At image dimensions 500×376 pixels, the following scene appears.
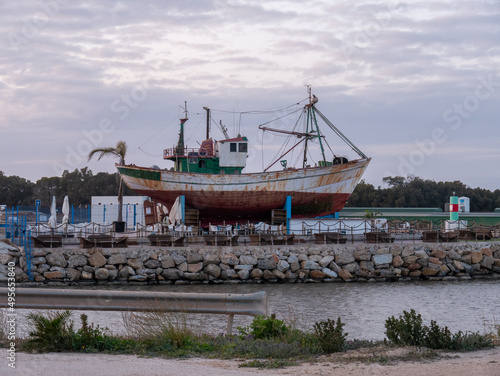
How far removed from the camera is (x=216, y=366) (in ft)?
Result: 25.1

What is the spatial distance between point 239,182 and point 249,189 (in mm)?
737

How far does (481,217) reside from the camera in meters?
51.2

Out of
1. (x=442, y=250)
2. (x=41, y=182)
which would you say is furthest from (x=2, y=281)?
(x=41, y=182)

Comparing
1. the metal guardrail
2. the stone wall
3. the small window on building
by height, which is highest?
the small window on building

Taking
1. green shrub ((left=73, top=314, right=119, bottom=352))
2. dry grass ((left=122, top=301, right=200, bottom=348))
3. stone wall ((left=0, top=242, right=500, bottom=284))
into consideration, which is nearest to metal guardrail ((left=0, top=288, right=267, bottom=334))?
dry grass ((left=122, top=301, right=200, bottom=348))

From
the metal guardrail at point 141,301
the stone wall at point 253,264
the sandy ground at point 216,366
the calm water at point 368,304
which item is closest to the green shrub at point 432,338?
the sandy ground at point 216,366

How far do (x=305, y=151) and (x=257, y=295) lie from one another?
1158 inches

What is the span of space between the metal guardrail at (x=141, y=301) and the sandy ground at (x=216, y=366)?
1.03 meters

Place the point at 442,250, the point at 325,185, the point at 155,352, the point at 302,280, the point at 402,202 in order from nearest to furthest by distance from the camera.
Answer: the point at 155,352, the point at 302,280, the point at 442,250, the point at 325,185, the point at 402,202

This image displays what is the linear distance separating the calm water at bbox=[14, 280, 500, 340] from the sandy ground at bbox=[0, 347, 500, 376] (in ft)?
15.4

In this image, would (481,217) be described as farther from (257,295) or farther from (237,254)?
(257,295)

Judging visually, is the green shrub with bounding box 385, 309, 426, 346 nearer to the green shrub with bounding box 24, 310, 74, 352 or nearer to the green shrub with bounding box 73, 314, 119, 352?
the green shrub with bounding box 73, 314, 119, 352

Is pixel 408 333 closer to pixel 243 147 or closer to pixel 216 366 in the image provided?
pixel 216 366

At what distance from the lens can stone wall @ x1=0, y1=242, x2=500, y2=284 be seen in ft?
82.3
